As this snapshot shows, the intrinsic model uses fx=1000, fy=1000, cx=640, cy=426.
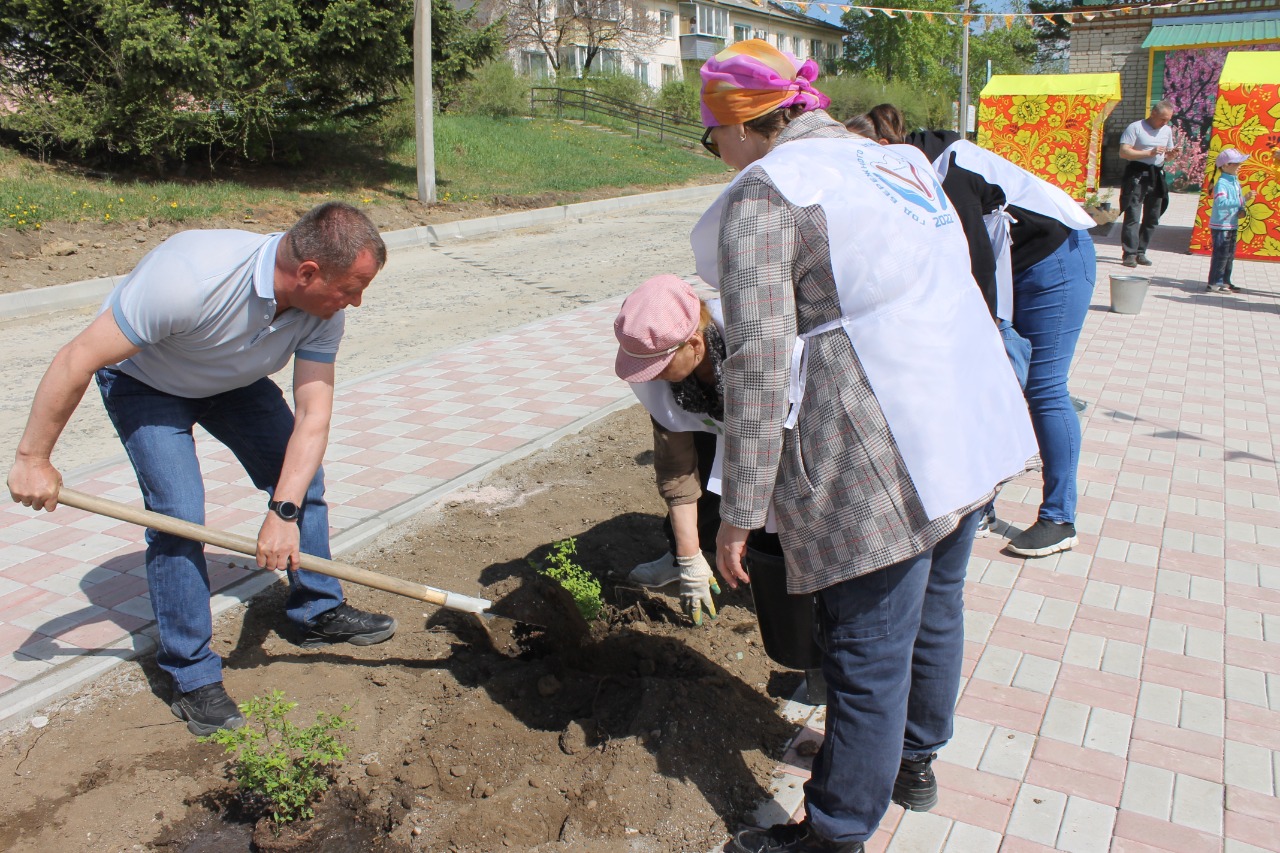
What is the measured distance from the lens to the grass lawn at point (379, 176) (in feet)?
40.5

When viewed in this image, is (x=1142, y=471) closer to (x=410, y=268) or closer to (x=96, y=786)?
(x=96, y=786)

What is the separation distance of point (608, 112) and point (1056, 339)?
93.9 feet

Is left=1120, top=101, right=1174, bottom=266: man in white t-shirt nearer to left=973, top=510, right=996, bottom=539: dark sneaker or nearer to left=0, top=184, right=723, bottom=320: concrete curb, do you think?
left=973, top=510, right=996, bottom=539: dark sneaker

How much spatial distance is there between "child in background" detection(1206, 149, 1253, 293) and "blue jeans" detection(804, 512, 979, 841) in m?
9.12

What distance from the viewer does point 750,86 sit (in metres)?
2.01

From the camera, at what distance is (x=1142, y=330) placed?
800 centimetres

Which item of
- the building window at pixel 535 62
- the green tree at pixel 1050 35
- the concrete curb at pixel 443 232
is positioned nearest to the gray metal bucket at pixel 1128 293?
the concrete curb at pixel 443 232

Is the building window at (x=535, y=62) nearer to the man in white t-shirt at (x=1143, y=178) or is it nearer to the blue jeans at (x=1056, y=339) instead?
the man in white t-shirt at (x=1143, y=178)

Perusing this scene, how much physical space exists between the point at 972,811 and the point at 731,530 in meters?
1.04

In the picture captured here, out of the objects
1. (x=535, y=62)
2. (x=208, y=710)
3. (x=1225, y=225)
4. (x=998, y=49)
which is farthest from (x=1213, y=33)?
(x=998, y=49)

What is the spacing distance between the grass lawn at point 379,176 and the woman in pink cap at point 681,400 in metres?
10.3

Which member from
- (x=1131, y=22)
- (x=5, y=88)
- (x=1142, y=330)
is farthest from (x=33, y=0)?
(x=1131, y=22)

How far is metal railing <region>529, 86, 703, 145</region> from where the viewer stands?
29500mm

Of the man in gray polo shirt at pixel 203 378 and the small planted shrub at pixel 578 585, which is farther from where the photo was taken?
the small planted shrub at pixel 578 585
